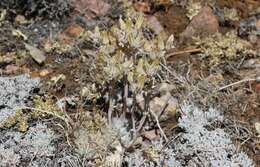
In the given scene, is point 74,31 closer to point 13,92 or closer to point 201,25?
point 13,92

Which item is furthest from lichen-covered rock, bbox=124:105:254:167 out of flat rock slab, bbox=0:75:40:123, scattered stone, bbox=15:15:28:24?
scattered stone, bbox=15:15:28:24

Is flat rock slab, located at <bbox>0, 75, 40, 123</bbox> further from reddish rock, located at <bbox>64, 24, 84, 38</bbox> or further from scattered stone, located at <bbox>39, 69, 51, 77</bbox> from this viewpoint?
reddish rock, located at <bbox>64, 24, 84, 38</bbox>

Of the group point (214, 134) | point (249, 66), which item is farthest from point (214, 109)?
point (249, 66)

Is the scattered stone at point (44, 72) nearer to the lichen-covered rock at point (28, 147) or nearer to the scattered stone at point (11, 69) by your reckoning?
the scattered stone at point (11, 69)

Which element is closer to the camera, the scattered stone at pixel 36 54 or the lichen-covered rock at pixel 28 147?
the lichen-covered rock at pixel 28 147

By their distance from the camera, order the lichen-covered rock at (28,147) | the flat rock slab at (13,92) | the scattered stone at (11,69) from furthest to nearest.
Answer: the scattered stone at (11,69) → the flat rock slab at (13,92) → the lichen-covered rock at (28,147)

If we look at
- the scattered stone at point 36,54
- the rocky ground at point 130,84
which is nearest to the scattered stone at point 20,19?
the rocky ground at point 130,84
